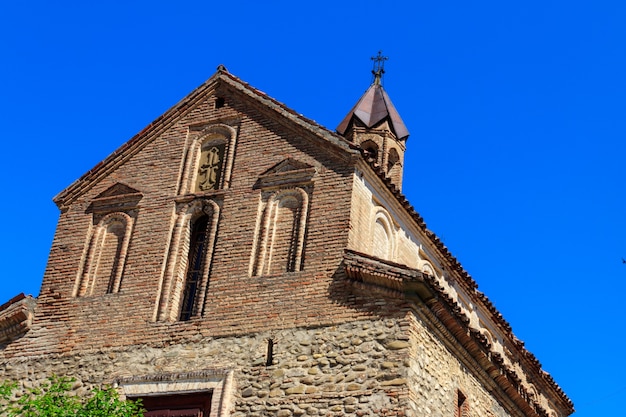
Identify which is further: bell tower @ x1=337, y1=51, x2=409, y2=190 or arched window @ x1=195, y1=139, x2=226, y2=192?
bell tower @ x1=337, y1=51, x2=409, y2=190

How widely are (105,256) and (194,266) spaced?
6.56ft

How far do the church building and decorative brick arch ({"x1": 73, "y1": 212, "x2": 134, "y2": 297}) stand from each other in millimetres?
29

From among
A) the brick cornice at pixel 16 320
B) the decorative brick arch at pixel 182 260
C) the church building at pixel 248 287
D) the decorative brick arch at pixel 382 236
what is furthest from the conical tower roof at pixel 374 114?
the brick cornice at pixel 16 320

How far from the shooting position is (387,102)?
92.6 feet

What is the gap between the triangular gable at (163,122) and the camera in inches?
772

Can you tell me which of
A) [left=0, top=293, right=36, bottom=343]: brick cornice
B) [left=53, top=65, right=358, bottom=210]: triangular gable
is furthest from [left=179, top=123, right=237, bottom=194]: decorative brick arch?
[left=0, top=293, right=36, bottom=343]: brick cornice

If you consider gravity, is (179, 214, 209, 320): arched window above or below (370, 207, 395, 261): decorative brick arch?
below

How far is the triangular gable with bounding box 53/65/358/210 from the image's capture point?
19.6 m

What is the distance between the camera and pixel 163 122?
20297 mm

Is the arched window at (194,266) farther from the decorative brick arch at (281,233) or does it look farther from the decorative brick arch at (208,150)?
the decorative brick arch at (281,233)

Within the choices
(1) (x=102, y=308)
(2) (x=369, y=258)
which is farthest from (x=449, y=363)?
(1) (x=102, y=308)

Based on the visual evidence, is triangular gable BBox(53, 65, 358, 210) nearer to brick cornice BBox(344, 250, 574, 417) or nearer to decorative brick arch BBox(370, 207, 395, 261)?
decorative brick arch BBox(370, 207, 395, 261)

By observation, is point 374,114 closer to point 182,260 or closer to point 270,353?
point 182,260

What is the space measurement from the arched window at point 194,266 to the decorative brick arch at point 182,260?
2.4 inches
